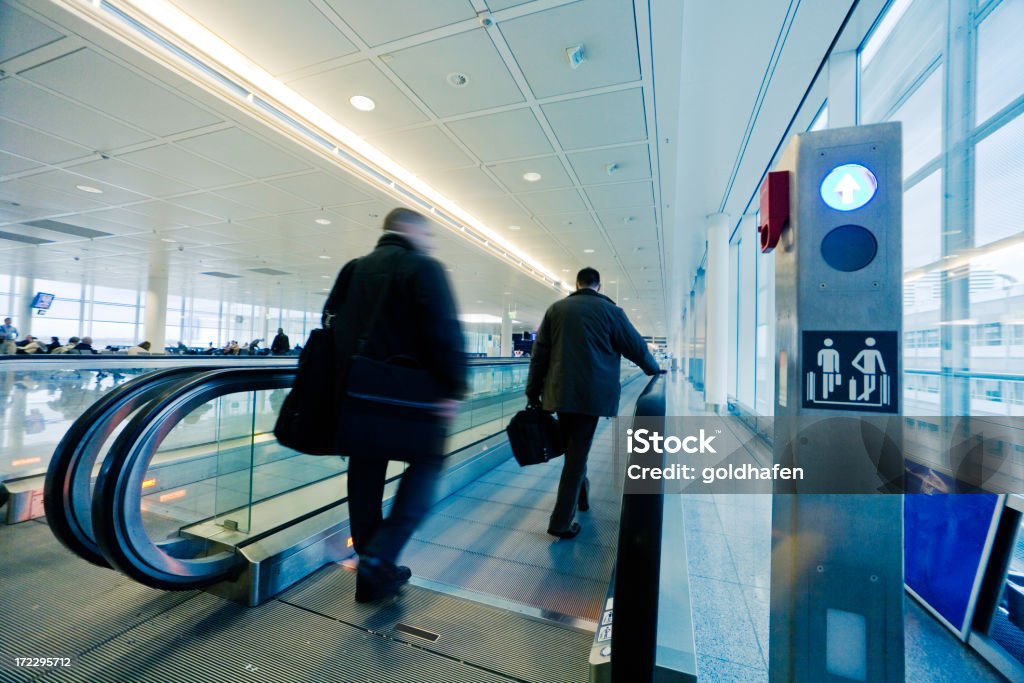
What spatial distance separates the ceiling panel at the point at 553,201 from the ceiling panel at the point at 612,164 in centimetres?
55

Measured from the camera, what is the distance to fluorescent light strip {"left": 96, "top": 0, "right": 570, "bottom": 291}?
3184 millimetres

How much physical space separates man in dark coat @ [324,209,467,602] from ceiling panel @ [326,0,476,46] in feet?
6.88

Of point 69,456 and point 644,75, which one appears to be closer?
point 69,456

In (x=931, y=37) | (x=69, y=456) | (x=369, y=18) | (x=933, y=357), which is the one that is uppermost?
(x=369, y=18)

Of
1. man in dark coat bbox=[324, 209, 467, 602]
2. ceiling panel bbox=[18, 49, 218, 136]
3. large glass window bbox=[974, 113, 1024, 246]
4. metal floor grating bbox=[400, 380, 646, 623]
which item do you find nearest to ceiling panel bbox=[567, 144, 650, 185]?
large glass window bbox=[974, 113, 1024, 246]

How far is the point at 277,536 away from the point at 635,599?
187 cm

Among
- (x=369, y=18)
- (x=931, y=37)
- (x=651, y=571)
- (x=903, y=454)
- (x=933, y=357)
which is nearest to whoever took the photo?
(x=651, y=571)

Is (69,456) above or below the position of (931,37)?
below

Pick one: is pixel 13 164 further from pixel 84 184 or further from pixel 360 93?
pixel 360 93

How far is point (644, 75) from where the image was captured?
361cm

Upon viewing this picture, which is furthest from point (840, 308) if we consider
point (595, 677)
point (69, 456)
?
point (69, 456)

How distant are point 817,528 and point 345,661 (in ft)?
5.24

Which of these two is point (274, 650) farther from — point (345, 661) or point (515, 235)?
point (515, 235)

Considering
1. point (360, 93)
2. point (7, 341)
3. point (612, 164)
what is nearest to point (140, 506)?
point (360, 93)
